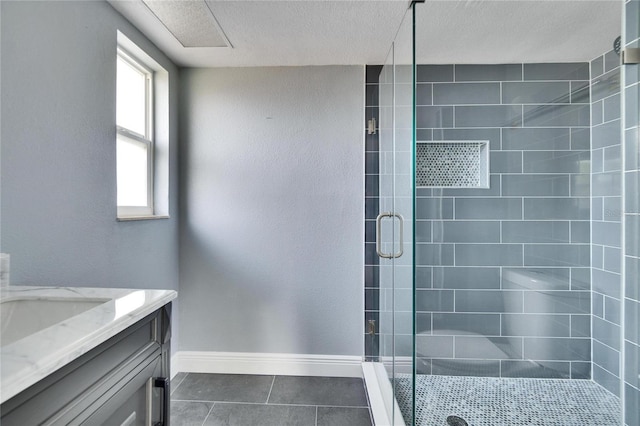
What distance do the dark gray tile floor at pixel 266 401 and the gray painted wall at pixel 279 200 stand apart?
210 mm

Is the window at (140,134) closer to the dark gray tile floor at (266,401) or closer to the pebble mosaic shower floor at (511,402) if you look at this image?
the dark gray tile floor at (266,401)

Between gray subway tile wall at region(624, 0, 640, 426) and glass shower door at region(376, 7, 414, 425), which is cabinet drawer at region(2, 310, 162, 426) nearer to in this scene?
glass shower door at region(376, 7, 414, 425)

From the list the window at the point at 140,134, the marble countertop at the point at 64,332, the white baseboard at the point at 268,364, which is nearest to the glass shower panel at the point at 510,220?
the white baseboard at the point at 268,364

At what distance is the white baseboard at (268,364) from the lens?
7.08 feet

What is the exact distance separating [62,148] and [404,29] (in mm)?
1630

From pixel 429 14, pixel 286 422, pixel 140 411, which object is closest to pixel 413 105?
pixel 429 14

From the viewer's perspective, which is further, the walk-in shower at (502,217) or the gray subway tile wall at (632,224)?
the walk-in shower at (502,217)

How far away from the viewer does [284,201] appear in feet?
7.17

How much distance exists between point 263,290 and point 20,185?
57.3 inches

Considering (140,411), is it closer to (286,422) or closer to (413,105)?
(286,422)

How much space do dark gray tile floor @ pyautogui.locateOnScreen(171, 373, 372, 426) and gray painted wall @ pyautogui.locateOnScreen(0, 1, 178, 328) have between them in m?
0.82

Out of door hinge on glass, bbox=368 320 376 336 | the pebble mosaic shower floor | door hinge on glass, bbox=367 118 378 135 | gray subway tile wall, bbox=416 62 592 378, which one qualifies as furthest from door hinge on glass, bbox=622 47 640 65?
door hinge on glass, bbox=368 320 376 336

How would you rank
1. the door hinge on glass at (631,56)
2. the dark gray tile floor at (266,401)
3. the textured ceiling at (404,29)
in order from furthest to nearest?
the dark gray tile floor at (266,401) → the textured ceiling at (404,29) → the door hinge on glass at (631,56)

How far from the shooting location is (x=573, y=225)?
1.85m
